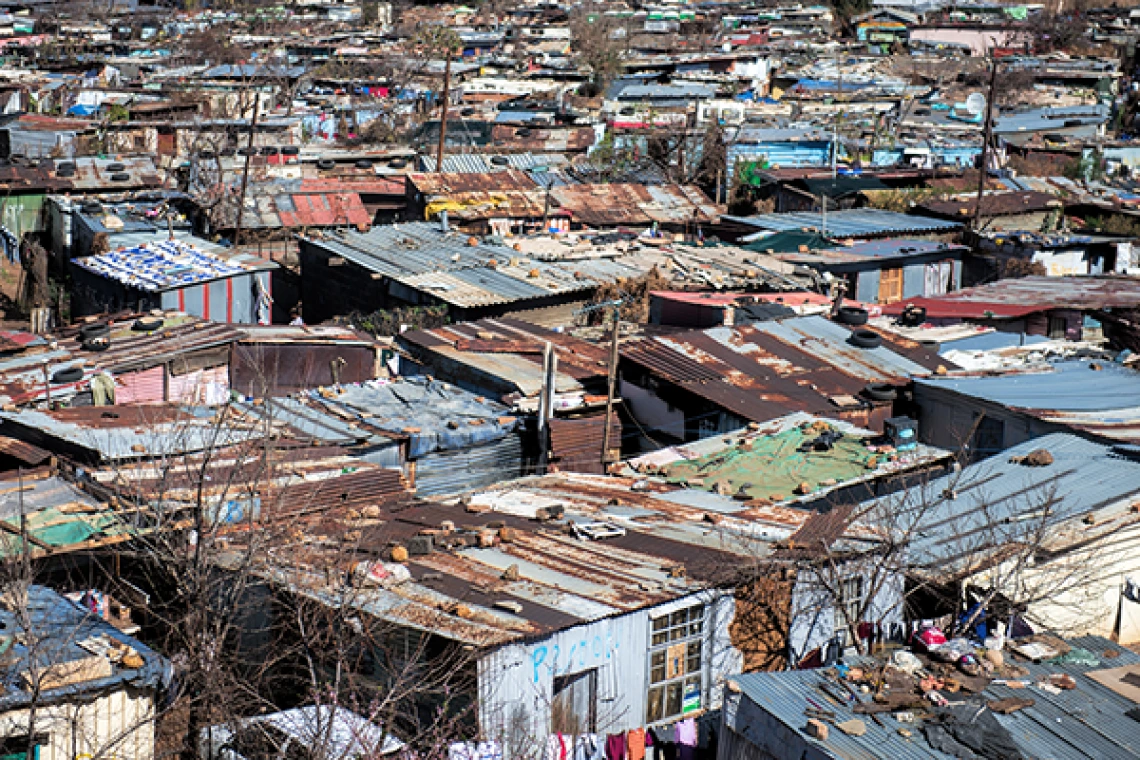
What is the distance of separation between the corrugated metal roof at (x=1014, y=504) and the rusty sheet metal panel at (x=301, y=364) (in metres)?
8.29

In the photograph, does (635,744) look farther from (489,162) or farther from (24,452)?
(489,162)

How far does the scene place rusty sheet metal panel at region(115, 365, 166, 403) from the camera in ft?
59.6

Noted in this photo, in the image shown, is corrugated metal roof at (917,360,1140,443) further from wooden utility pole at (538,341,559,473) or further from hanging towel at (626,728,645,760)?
hanging towel at (626,728,645,760)

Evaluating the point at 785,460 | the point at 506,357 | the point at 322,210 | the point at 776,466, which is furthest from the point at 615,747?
the point at 322,210

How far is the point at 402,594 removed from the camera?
37.0ft

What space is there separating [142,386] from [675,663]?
31.3 ft

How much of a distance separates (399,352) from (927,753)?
1127cm

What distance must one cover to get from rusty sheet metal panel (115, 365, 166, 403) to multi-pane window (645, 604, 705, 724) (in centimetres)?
917

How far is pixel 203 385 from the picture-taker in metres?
18.9

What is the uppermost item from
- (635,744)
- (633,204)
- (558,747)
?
(633,204)

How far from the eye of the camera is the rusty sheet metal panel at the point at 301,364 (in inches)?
749

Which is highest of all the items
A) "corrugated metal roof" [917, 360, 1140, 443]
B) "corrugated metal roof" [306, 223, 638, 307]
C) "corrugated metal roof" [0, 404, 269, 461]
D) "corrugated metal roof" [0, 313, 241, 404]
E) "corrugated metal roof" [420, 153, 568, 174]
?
"corrugated metal roof" [420, 153, 568, 174]

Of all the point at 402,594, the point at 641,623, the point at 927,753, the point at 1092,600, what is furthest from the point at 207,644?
the point at 1092,600

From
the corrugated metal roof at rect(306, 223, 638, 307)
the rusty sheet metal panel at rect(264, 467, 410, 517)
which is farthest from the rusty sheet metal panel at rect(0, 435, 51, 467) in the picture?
the corrugated metal roof at rect(306, 223, 638, 307)
